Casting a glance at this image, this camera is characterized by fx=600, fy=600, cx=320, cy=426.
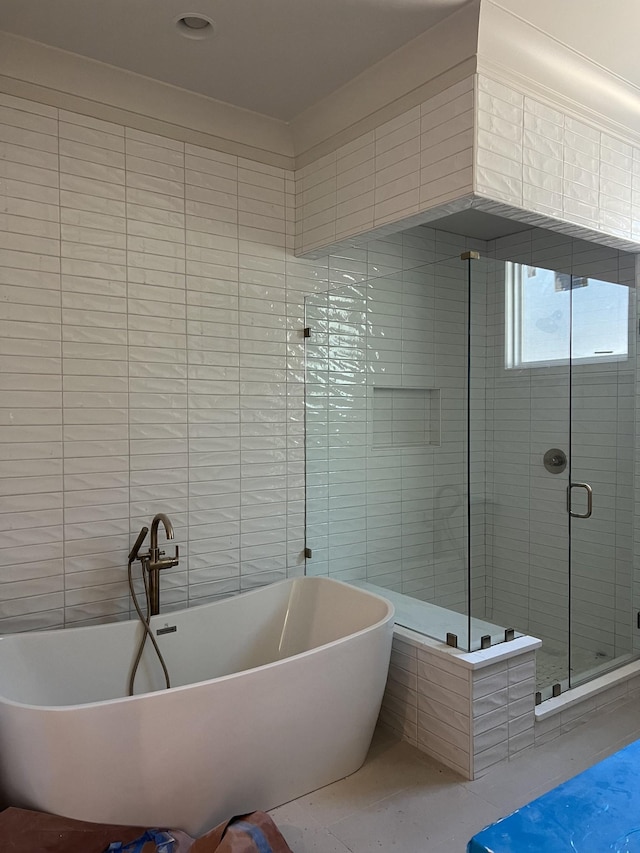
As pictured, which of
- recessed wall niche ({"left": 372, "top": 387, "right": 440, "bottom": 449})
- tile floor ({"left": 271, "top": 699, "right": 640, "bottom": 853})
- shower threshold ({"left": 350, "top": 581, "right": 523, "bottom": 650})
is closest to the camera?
tile floor ({"left": 271, "top": 699, "right": 640, "bottom": 853})

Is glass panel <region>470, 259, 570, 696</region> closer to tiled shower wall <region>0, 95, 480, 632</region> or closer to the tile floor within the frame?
the tile floor

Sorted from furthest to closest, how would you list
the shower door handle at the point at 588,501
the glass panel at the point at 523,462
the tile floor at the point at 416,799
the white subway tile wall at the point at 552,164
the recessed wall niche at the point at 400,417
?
the recessed wall niche at the point at 400,417
the shower door handle at the point at 588,501
the glass panel at the point at 523,462
the white subway tile wall at the point at 552,164
the tile floor at the point at 416,799

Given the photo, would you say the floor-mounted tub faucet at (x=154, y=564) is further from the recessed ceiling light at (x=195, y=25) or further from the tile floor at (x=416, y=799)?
the recessed ceiling light at (x=195, y=25)

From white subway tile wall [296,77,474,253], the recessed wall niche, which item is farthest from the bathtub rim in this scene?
white subway tile wall [296,77,474,253]

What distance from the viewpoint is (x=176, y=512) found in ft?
8.82

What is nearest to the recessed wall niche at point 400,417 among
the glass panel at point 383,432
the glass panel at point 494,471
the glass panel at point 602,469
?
the glass panel at point 383,432

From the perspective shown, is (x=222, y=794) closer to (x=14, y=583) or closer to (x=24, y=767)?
(x=24, y=767)

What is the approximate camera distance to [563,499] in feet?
10.1

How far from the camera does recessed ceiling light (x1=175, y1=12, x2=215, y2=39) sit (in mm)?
2082

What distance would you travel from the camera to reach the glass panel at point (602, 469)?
308 cm

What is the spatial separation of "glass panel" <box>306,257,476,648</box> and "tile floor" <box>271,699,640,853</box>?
0.78 metres

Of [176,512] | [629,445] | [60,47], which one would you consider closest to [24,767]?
[176,512]

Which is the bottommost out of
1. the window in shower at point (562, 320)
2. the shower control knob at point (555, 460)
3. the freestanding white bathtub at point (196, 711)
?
the freestanding white bathtub at point (196, 711)

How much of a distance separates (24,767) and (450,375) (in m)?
2.31
